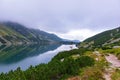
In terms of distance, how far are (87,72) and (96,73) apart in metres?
1.44

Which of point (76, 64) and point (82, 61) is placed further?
point (82, 61)

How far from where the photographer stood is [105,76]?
4016 centimetres

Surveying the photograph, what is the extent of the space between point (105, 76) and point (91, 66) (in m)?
6.24

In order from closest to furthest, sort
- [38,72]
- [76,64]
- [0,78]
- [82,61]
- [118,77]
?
[0,78] → [38,72] → [118,77] → [76,64] → [82,61]

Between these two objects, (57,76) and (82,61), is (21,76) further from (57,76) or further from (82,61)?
(82,61)

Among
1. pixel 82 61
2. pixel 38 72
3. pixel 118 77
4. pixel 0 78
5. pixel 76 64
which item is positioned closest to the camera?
pixel 0 78

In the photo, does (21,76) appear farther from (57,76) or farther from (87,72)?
(87,72)

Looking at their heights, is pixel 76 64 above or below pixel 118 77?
above

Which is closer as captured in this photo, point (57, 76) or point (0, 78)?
point (0, 78)

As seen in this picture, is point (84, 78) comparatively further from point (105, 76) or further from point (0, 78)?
point (0, 78)

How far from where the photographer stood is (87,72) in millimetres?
39875

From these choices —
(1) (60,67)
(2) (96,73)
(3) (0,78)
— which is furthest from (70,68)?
(3) (0,78)

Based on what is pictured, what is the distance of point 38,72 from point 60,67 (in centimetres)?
547

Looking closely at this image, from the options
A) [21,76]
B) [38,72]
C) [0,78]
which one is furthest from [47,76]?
[0,78]
